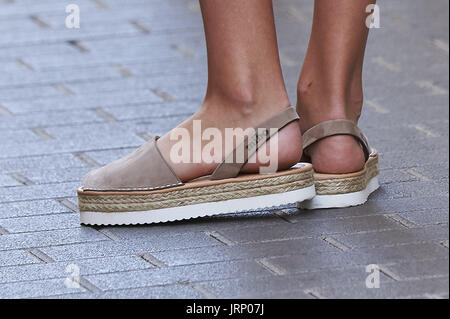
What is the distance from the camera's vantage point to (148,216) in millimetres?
1793

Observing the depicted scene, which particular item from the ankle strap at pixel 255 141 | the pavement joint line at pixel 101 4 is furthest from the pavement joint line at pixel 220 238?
the pavement joint line at pixel 101 4

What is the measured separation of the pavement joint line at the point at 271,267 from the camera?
5.06 ft

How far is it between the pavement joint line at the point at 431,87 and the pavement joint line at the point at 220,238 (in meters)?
1.06

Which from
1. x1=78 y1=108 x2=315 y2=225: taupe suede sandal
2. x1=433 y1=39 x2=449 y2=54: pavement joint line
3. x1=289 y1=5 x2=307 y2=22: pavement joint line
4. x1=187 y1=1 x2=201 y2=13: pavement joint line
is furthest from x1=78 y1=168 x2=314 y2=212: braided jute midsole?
x1=187 y1=1 x2=201 y2=13: pavement joint line

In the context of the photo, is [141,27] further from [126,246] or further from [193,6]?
[126,246]

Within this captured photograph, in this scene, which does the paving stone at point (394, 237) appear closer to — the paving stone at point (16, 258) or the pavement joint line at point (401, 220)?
the pavement joint line at point (401, 220)

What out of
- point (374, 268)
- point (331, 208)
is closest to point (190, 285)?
point (374, 268)

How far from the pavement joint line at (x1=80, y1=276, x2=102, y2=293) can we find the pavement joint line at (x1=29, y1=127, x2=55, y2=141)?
83cm

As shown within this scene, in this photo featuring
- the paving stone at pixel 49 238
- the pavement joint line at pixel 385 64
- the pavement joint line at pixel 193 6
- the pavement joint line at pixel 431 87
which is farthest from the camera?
the pavement joint line at pixel 193 6

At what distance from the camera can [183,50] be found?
306 cm

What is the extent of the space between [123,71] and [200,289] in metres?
1.47

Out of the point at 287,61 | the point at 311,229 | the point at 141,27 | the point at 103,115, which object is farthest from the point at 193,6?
the point at 311,229

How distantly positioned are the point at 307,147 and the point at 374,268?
409mm

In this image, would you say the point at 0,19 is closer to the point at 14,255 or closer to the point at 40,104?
the point at 40,104
